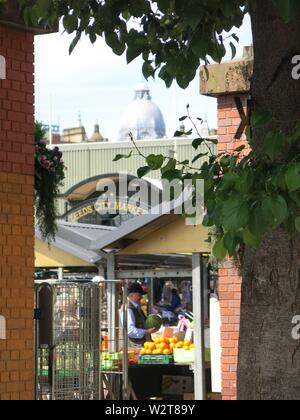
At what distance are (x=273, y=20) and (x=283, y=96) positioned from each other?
36cm

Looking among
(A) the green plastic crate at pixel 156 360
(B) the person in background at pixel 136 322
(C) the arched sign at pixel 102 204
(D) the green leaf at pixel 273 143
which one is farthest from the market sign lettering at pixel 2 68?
(C) the arched sign at pixel 102 204

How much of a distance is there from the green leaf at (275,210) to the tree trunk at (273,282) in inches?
23.6

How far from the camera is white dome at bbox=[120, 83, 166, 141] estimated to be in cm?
5250

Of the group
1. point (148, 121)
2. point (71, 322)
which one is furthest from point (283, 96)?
point (148, 121)

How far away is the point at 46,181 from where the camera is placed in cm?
866

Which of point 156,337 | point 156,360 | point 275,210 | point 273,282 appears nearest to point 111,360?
point 156,360

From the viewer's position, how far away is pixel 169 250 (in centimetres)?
1149

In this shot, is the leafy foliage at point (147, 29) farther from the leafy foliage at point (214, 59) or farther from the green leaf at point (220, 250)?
the green leaf at point (220, 250)

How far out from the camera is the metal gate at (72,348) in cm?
916

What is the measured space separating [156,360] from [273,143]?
9530mm

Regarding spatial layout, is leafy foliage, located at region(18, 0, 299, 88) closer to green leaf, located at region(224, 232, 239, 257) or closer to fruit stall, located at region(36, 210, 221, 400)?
green leaf, located at region(224, 232, 239, 257)

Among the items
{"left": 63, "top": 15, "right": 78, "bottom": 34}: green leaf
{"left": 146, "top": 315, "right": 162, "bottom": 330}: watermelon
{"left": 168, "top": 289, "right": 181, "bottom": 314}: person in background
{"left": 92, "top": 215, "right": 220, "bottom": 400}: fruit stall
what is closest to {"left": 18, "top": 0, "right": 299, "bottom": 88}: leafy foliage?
{"left": 63, "top": 15, "right": 78, "bottom": 34}: green leaf

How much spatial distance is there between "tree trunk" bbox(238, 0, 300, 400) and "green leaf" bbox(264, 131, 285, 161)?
27 cm

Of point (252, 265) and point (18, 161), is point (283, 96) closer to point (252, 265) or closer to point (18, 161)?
point (252, 265)
